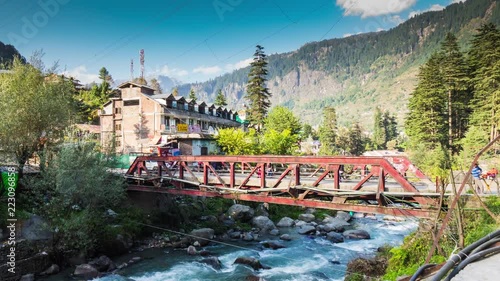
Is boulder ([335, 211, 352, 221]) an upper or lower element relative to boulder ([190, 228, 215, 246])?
lower

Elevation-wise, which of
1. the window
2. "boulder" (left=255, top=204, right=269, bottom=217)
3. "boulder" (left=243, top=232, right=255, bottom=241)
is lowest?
"boulder" (left=243, top=232, right=255, bottom=241)

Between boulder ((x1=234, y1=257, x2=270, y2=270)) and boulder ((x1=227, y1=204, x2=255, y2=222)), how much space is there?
10.6 metres

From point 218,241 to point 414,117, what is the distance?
37.4 metres

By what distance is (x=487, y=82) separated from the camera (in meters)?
37.4

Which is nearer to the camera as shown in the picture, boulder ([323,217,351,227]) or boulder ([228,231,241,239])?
boulder ([228,231,241,239])

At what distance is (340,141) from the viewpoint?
285 ft

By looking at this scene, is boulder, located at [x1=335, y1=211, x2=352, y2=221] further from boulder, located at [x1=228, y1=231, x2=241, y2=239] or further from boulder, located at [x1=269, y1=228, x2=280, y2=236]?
boulder, located at [x1=228, y1=231, x2=241, y2=239]

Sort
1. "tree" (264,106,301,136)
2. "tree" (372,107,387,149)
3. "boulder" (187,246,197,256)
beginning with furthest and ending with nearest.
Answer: "tree" (372,107,387,149) → "tree" (264,106,301,136) → "boulder" (187,246,197,256)

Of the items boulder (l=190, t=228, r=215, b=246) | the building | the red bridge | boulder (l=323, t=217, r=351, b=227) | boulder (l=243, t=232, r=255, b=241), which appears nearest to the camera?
the red bridge

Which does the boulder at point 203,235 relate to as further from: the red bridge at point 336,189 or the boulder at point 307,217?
the boulder at point 307,217

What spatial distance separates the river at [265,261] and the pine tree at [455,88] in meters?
24.9

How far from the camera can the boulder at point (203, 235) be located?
23609 mm

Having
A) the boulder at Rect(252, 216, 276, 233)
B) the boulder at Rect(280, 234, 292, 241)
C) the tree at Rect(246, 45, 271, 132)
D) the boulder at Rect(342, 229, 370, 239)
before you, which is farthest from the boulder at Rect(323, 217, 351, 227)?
the tree at Rect(246, 45, 271, 132)

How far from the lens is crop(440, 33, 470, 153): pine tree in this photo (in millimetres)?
41831
